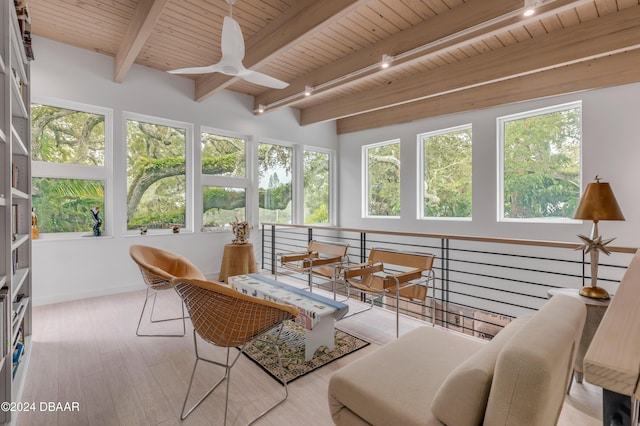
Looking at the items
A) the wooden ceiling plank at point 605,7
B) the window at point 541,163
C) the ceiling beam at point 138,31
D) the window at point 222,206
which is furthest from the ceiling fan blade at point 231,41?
the window at point 541,163

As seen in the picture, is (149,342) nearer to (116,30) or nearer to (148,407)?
(148,407)

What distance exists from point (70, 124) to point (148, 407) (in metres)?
3.61

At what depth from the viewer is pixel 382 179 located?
19.8ft

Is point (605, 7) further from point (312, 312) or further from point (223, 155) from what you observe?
point (223, 155)

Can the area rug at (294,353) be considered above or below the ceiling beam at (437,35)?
below

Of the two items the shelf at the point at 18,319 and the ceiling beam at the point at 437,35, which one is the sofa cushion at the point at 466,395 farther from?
the ceiling beam at the point at 437,35

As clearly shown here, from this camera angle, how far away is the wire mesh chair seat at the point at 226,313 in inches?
62.4

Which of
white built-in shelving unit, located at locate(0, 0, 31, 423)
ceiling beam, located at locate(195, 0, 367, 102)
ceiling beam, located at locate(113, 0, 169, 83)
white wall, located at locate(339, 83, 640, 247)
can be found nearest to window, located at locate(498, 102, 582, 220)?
white wall, located at locate(339, 83, 640, 247)

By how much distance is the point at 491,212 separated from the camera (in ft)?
14.8

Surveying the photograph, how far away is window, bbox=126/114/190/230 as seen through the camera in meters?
4.26

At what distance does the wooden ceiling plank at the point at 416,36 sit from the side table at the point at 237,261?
2348 mm

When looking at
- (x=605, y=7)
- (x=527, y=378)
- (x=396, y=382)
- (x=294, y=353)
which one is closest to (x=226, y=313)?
(x=396, y=382)

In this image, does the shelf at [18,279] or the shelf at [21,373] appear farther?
the shelf at [18,279]

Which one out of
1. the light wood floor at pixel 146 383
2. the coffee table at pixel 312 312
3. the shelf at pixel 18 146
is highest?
the shelf at pixel 18 146
